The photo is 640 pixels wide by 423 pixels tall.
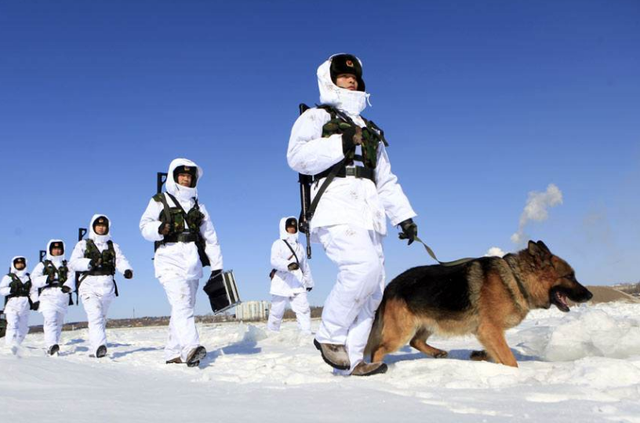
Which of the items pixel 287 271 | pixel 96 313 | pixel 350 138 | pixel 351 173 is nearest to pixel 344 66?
pixel 350 138

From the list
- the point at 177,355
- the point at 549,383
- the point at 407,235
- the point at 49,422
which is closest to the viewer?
the point at 49,422

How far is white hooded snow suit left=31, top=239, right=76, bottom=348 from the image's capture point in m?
11.5

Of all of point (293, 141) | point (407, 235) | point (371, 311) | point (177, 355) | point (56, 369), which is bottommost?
point (177, 355)

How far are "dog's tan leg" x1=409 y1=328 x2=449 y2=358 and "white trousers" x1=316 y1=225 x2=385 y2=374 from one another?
4.91ft

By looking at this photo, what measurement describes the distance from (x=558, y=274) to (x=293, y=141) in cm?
312

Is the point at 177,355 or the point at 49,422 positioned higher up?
the point at 49,422

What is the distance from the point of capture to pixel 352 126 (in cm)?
495

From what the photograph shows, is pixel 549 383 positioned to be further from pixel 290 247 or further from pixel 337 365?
pixel 290 247

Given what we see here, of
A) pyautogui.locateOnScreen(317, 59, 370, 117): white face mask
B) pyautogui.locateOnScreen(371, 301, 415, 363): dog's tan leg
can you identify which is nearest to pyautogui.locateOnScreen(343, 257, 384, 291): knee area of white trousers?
pyautogui.locateOnScreen(371, 301, 415, 363): dog's tan leg

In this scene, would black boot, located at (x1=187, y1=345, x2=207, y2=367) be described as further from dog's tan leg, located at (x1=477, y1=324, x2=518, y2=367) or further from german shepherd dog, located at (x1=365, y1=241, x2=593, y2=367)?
dog's tan leg, located at (x1=477, y1=324, x2=518, y2=367)

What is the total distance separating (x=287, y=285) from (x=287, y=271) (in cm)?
37

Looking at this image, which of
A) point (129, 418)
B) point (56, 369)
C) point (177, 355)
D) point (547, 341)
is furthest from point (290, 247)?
point (129, 418)

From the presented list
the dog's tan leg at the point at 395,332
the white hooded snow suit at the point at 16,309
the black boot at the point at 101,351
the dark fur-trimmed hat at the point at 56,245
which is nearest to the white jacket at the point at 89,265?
the black boot at the point at 101,351

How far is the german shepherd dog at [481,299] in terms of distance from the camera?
532cm
